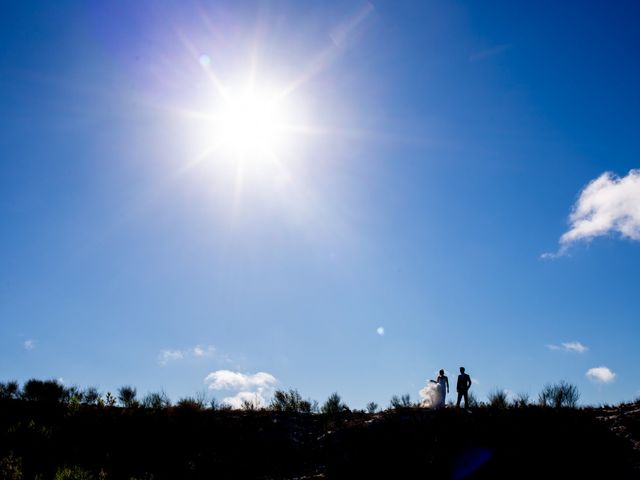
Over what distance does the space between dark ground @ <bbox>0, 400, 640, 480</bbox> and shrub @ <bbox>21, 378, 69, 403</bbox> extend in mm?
4526

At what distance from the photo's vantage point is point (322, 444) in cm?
1794

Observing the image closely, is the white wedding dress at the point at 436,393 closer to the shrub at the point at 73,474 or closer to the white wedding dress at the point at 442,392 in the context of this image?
the white wedding dress at the point at 442,392

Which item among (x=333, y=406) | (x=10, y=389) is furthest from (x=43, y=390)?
(x=333, y=406)

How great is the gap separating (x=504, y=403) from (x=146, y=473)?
14.4 m

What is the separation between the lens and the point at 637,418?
53.4 ft

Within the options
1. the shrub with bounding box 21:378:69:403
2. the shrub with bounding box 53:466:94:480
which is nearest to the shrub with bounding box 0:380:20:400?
the shrub with bounding box 21:378:69:403

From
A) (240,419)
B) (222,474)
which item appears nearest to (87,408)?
(240,419)

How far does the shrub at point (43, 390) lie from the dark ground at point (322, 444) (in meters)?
4.53

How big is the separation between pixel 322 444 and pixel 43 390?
51.8 feet

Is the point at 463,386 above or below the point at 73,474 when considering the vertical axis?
above

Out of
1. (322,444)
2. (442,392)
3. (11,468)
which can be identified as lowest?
(11,468)

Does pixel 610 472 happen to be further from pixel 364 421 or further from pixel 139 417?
pixel 139 417

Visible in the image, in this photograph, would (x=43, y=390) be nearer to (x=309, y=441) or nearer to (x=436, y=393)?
(x=309, y=441)

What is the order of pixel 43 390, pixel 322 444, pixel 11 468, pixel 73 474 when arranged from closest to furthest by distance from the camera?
pixel 11 468 < pixel 73 474 < pixel 322 444 < pixel 43 390
